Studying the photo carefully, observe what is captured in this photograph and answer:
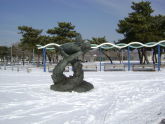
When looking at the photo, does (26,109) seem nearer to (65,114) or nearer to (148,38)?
(65,114)

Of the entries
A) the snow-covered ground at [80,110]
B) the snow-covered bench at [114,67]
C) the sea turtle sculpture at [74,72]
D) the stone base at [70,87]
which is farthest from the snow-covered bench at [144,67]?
the snow-covered ground at [80,110]

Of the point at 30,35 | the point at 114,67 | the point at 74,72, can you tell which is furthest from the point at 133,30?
the point at 74,72

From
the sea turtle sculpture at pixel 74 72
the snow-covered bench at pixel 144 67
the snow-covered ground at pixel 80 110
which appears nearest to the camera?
the snow-covered ground at pixel 80 110

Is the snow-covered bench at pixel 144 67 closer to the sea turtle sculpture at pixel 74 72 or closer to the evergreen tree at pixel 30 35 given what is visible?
the sea turtle sculpture at pixel 74 72

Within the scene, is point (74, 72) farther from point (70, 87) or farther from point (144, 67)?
point (144, 67)

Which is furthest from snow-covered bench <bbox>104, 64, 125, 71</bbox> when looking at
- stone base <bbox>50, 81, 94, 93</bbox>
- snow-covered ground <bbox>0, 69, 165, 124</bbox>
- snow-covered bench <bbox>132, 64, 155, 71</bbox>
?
snow-covered ground <bbox>0, 69, 165, 124</bbox>

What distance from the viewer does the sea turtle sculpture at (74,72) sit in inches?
316

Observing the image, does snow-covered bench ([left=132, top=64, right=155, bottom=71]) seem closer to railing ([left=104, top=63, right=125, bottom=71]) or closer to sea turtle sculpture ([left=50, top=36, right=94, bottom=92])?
railing ([left=104, top=63, right=125, bottom=71])

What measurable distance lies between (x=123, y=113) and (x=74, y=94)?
2.92 meters

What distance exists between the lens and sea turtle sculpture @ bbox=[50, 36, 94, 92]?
8016 mm

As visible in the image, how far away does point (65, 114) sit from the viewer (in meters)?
4.87

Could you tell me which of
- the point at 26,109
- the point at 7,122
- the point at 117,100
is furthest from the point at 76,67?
the point at 7,122

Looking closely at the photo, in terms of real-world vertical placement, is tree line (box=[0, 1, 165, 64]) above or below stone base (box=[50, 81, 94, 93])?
above

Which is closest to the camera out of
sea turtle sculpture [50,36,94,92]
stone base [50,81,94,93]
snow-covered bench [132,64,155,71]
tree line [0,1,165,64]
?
stone base [50,81,94,93]
